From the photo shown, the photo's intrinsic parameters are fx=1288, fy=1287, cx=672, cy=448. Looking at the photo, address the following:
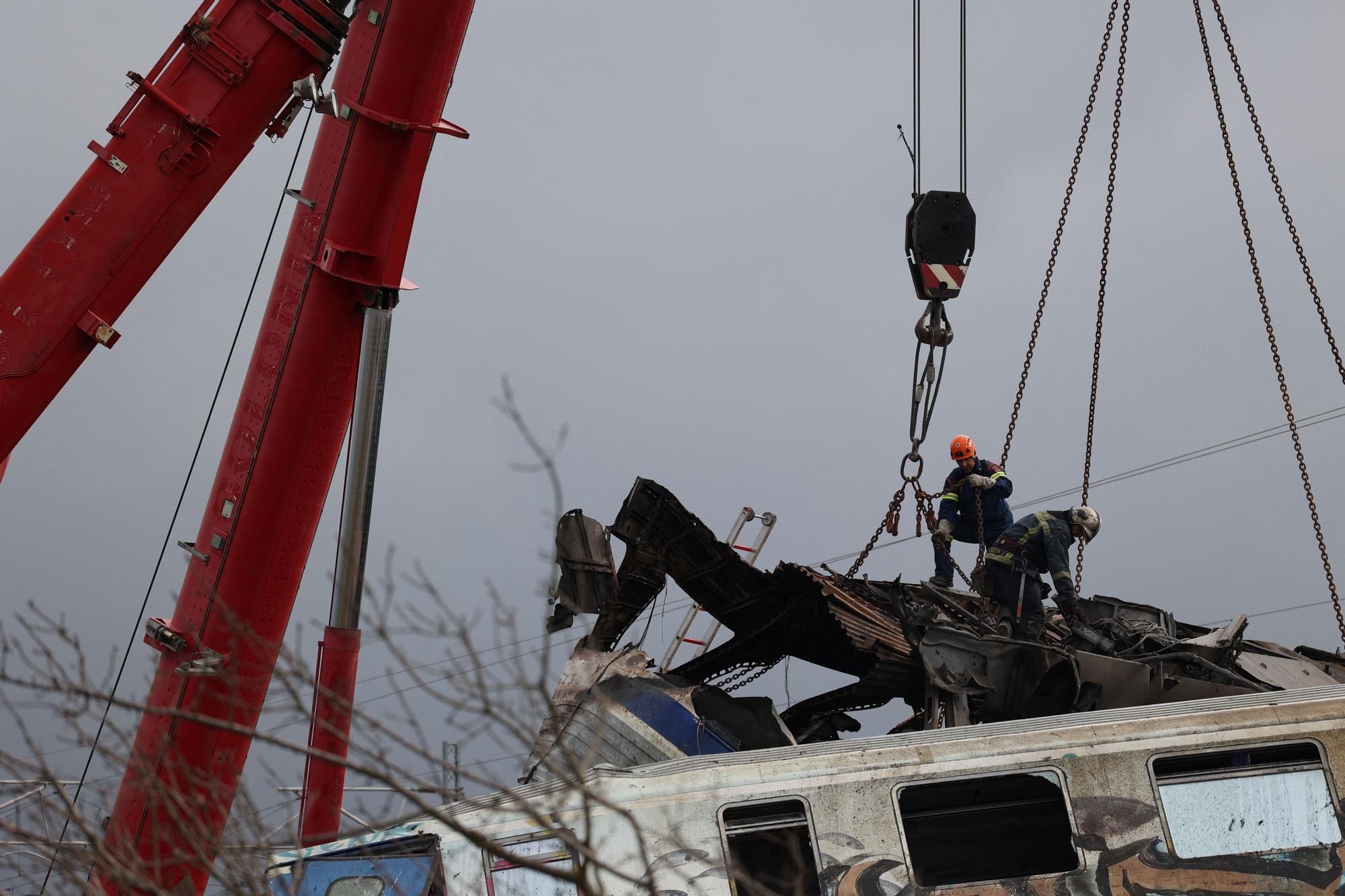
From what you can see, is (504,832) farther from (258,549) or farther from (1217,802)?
(1217,802)

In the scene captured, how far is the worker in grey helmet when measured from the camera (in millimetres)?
10508

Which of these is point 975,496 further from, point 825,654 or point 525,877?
point 525,877

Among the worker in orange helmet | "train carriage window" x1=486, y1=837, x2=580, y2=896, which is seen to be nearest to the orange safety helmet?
the worker in orange helmet

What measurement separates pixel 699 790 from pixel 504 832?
109cm

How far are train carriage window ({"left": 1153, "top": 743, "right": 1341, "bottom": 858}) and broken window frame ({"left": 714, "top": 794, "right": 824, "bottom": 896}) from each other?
1.87m

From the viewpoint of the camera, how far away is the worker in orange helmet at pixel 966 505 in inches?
490

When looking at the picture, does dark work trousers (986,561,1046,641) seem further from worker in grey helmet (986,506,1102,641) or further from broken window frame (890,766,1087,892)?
broken window frame (890,766,1087,892)

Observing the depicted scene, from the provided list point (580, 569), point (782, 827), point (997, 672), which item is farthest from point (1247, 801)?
point (580, 569)

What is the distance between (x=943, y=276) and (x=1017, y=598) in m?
2.89

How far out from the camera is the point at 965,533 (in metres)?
12.8

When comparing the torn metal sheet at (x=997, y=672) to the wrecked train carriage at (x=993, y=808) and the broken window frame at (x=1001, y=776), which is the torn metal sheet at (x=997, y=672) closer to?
the wrecked train carriage at (x=993, y=808)

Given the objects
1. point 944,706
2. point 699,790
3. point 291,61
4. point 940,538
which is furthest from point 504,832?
point 940,538

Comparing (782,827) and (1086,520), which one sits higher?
(1086,520)

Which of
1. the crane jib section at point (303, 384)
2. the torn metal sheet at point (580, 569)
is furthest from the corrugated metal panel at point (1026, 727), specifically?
the crane jib section at point (303, 384)
